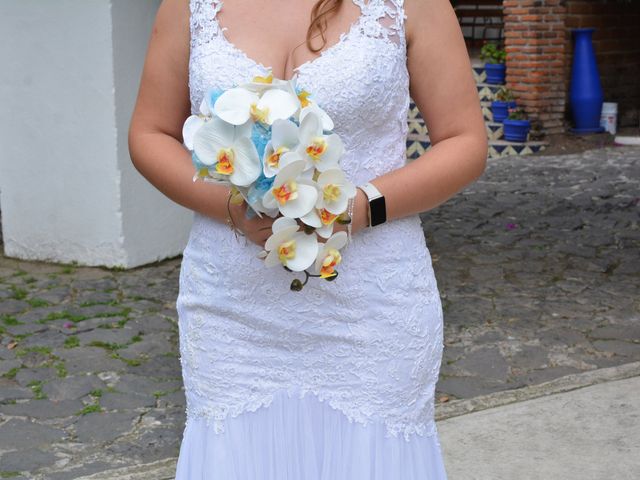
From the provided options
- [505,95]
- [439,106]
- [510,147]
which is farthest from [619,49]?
[439,106]

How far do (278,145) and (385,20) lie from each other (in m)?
0.51

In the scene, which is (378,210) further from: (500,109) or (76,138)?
(500,109)

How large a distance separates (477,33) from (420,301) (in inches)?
622

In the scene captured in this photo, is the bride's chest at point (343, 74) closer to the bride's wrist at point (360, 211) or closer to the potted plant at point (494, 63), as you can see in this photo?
the bride's wrist at point (360, 211)

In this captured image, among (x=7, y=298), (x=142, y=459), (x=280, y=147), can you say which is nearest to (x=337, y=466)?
(x=280, y=147)

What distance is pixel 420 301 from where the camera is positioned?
8.43ft

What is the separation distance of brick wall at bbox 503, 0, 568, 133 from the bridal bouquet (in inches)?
482

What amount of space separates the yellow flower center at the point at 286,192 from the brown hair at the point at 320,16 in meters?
0.45

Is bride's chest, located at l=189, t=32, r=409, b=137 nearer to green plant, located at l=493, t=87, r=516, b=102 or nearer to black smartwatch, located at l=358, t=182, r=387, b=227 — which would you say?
black smartwatch, located at l=358, t=182, r=387, b=227

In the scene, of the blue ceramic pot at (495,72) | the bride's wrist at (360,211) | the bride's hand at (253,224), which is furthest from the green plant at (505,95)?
the bride's hand at (253,224)

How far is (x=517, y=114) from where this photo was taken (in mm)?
14000

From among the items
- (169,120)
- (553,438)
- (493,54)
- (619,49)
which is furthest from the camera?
(619,49)

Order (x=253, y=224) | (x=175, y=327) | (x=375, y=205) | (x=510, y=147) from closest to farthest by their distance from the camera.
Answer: (x=253, y=224) < (x=375, y=205) < (x=175, y=327) < (x=510, y=147)

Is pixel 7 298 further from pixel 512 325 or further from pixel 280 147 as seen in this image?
pixel 280 147
